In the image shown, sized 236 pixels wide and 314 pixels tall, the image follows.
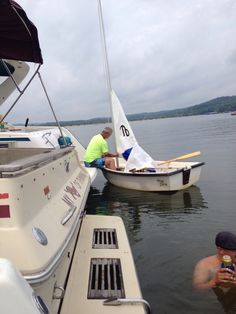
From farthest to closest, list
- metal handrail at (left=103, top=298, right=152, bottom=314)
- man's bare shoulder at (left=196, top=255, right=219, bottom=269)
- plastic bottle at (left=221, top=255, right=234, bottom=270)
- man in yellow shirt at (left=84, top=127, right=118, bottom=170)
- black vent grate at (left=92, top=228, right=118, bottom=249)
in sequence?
man in yellow shirt at (left=84, top=127, right=118, bottom=170) → man's bare shoulder at (left=196, top=255, right=219, bottom=269) → plastic bottle at (left=221, top=255, right=234, bottom=270) → black vent grate at (left=92, top=228, right=118, bottom=249) → metal handrail at (left=103, top=298, right=152, bottom=314)

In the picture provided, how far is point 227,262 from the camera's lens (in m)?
4.03

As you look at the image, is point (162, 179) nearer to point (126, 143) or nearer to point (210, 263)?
point (126, 143)

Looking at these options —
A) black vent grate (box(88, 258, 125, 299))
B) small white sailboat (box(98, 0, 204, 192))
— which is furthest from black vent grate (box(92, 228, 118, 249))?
small white sailboat (box(98, 0, 204, 192))

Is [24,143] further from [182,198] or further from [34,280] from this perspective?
[34,280]

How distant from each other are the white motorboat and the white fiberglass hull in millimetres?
4907

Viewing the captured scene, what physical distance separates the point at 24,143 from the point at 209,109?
187871mm

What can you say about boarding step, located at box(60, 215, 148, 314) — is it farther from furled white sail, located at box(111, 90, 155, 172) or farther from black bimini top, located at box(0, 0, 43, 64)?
furled white sail, located at box(111, 90, 155, 172)

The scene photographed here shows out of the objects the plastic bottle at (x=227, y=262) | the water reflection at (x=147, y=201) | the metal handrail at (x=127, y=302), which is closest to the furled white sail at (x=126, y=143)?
the water reflection at (x=147, y=201)

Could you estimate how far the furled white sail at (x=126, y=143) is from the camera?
10.3 m

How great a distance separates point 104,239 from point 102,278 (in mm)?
1130

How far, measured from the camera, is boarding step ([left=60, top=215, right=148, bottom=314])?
2596 mm

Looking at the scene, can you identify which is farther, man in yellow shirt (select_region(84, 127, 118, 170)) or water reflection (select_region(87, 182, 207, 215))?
man in yellow shirt (select_region(84, 127, 118, 170))

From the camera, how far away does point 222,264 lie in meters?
4.12

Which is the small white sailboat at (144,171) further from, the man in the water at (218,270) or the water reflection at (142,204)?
the man in the water at (218,270)
